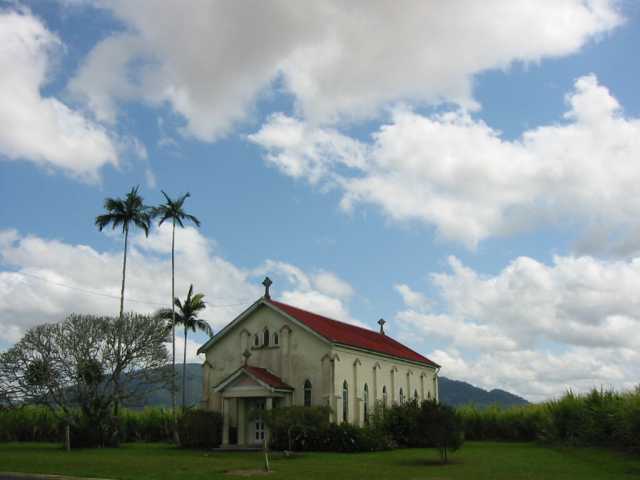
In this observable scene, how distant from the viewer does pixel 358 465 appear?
84.7 feet

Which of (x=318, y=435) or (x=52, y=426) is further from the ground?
(x=318, y=435)

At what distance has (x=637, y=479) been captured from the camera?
19953mm

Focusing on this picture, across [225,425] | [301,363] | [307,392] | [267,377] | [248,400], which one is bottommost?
[225,425]

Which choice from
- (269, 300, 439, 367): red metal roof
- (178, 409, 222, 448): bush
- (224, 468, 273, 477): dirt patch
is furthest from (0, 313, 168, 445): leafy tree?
(224, 468, 273, 477): dirt patch

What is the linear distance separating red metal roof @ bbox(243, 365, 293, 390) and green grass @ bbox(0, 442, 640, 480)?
470 centimetres

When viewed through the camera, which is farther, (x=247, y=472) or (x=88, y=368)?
(x=88, y=368)

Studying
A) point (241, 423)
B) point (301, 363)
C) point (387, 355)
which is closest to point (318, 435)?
point (301, 363)

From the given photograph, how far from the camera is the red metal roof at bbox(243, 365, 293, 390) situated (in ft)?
120

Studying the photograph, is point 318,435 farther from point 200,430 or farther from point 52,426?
point 52,426

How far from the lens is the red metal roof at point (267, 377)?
36562mm

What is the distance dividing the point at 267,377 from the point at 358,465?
1247 centimetres

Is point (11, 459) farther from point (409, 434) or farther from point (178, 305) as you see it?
point (178, 305)

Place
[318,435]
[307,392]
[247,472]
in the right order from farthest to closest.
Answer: [307,392] → [318,435] → [247,472]

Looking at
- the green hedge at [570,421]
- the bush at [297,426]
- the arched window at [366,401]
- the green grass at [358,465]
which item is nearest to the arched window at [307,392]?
the bush at [297,426]
